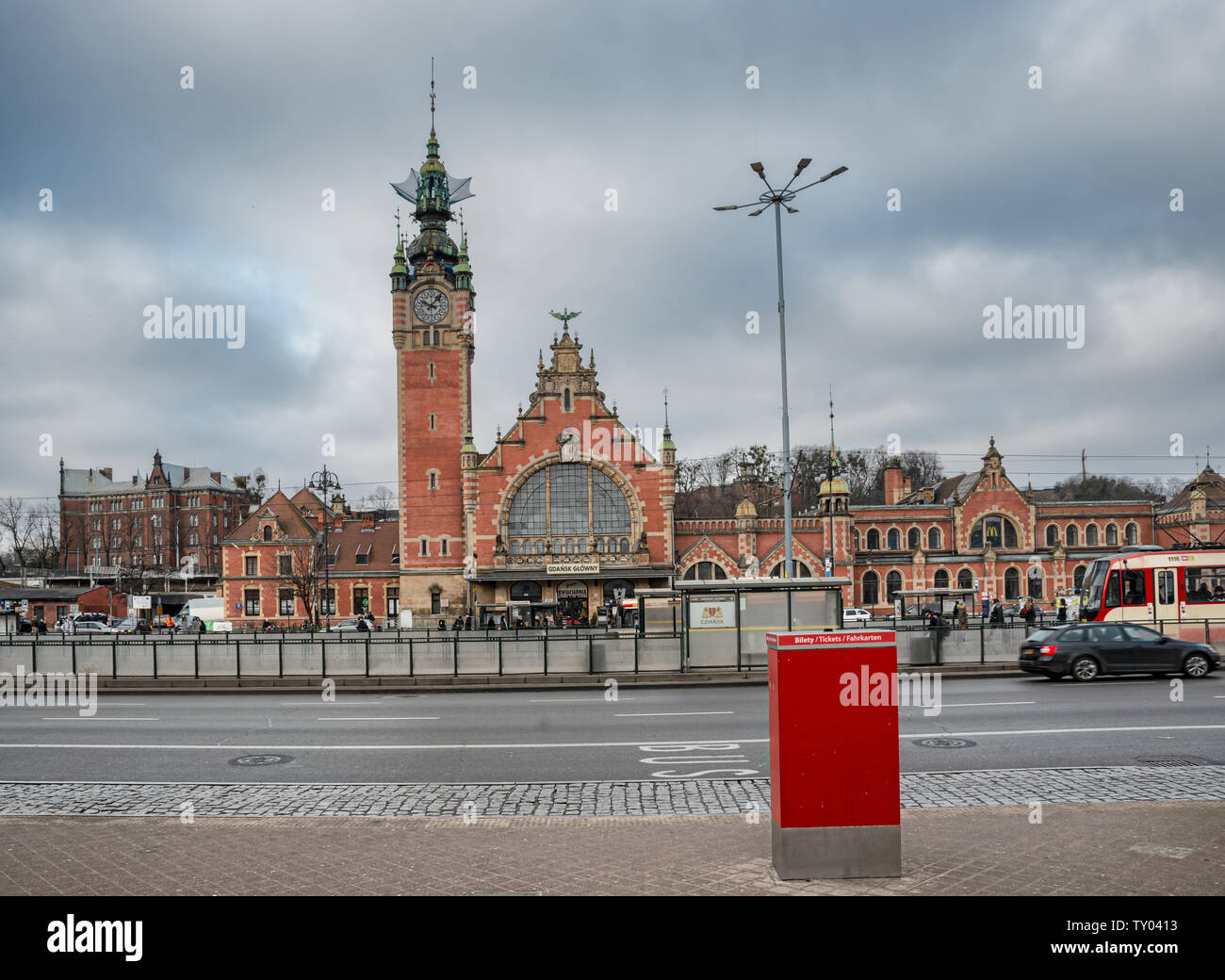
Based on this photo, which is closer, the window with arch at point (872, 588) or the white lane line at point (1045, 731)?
the white lane line at point (1045, 731)

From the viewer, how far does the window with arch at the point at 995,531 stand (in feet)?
208

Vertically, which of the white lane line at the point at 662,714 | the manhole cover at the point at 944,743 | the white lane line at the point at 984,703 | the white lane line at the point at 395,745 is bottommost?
the white lane line at the point at 984,703

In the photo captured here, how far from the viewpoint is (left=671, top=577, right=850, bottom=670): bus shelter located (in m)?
23.2

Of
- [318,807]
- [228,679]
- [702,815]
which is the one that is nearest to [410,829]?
[318,807]

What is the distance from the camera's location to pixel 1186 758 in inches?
462

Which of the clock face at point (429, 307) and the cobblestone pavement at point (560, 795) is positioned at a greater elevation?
the clock face at point (429, 307)

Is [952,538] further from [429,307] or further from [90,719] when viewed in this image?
[90,719]

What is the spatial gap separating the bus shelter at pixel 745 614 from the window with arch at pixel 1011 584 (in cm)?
4495

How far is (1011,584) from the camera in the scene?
63.0 meters

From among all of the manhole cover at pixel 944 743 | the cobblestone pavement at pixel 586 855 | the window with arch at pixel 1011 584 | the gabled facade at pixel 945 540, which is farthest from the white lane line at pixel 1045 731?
the window with arch at pixel 1011 584

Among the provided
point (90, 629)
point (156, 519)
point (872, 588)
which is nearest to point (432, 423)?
point (90, 629)

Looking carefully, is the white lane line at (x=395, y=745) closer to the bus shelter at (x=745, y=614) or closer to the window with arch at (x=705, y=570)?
the bus shelter at (x=745, y=614)

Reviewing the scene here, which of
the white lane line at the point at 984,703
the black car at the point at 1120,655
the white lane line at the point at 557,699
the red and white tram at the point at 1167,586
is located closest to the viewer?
the white lane line at the point at 984,703
